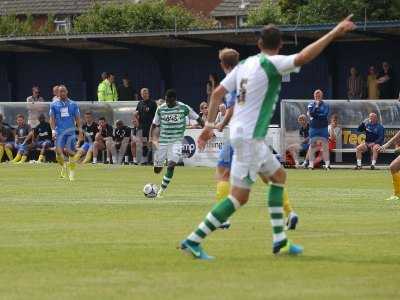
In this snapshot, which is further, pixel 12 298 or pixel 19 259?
pixel 19 259

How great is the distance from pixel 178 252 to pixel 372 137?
22706mm

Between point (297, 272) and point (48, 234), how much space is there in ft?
16.2

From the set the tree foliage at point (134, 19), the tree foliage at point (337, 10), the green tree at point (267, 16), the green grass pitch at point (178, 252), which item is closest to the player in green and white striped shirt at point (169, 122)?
the green grass pitch at point (178, 252)

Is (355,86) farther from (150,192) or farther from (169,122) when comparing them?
(150,192)

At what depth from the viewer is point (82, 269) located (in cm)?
1241

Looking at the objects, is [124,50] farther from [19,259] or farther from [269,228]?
[19,259]

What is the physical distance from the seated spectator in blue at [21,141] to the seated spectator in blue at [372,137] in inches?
435

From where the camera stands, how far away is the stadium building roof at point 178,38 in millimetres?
40531

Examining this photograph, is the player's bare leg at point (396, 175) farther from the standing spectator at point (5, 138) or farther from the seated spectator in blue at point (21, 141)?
the standing spectator at point (5, 138)

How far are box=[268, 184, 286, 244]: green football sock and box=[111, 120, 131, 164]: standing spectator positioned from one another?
2662 centimetres

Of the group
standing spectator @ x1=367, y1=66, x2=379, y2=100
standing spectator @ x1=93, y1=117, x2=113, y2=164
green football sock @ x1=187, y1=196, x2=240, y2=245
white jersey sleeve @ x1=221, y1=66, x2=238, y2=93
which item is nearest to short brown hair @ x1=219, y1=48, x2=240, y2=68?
white jersey sleeve @ x1=221, y1=66, x2=238, y2=93

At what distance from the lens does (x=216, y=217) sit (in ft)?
42.5

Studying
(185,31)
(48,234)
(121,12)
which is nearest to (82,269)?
(48,234)

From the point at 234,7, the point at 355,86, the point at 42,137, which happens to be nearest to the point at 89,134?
the point at 42,137
